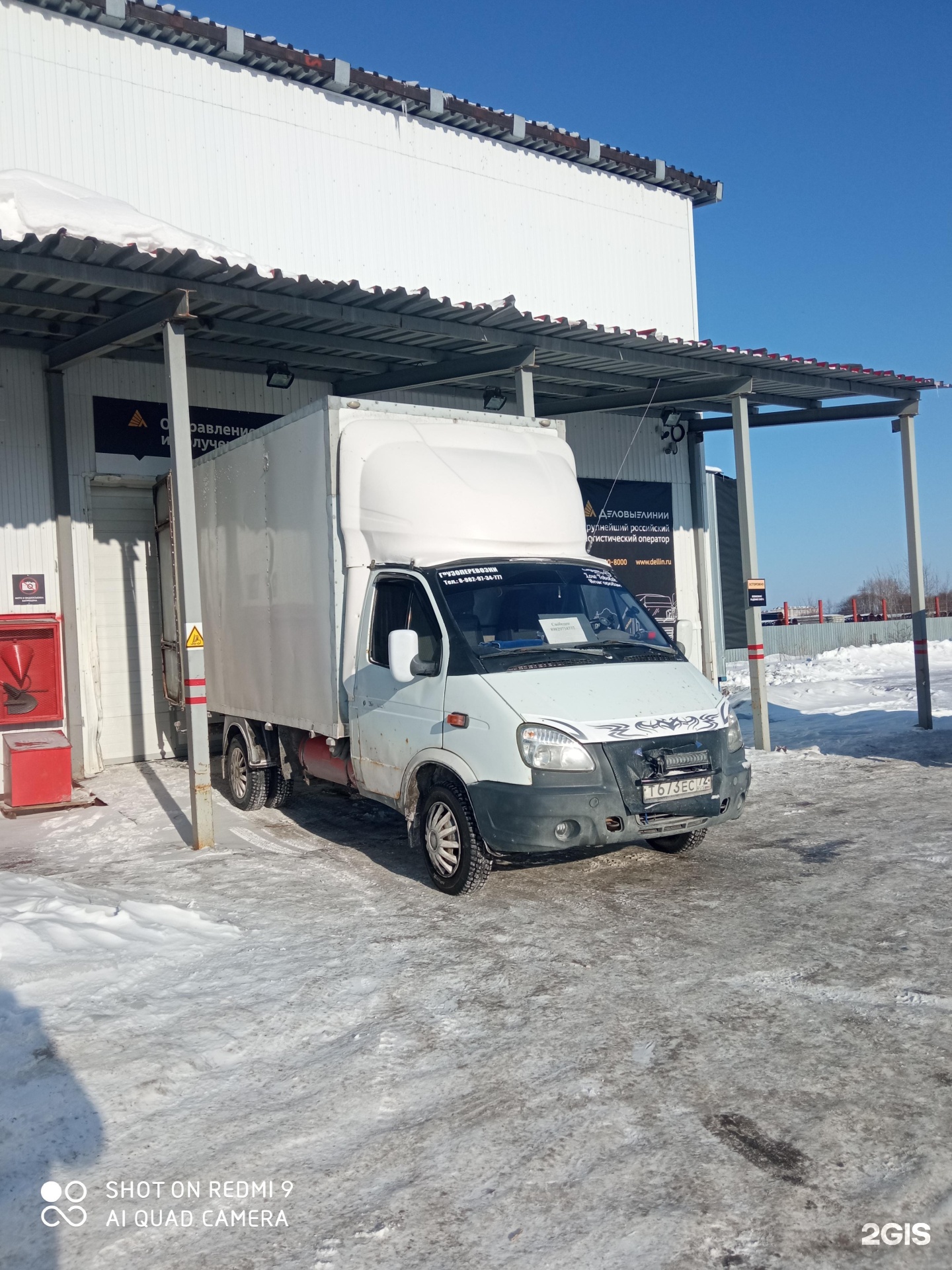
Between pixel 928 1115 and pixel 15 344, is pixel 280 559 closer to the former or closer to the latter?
pixel 15 344

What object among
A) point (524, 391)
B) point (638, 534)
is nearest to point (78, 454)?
point (524, 391)

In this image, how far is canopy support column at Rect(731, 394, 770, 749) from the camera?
12.5 meters

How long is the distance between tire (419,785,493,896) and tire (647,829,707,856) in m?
1.59

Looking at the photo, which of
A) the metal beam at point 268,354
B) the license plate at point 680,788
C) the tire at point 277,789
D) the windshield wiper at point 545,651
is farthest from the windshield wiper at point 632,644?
the metal beam at point 268,354

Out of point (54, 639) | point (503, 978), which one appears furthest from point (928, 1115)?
point (54, 639)

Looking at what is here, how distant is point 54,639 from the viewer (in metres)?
11.7

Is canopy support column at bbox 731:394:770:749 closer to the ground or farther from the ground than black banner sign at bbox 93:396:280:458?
closer to the ground

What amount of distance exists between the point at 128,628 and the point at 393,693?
633 centimetres

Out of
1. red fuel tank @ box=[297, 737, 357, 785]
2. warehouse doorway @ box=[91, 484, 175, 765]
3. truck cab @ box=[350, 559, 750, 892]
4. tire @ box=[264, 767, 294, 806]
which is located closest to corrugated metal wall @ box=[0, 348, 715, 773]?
warehouse doorway @ box=[91, 484, 175, 765]

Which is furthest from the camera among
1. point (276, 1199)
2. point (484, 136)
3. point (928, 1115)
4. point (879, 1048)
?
point (484, 136)

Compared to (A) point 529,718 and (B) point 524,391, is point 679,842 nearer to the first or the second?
(A) point 529,718

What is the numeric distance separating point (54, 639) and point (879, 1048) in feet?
32.2

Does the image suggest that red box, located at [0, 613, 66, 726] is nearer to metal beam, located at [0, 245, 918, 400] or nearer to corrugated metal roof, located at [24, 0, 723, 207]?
metal beam, located at [0, 245, 918, 400]

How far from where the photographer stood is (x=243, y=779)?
998 cm
